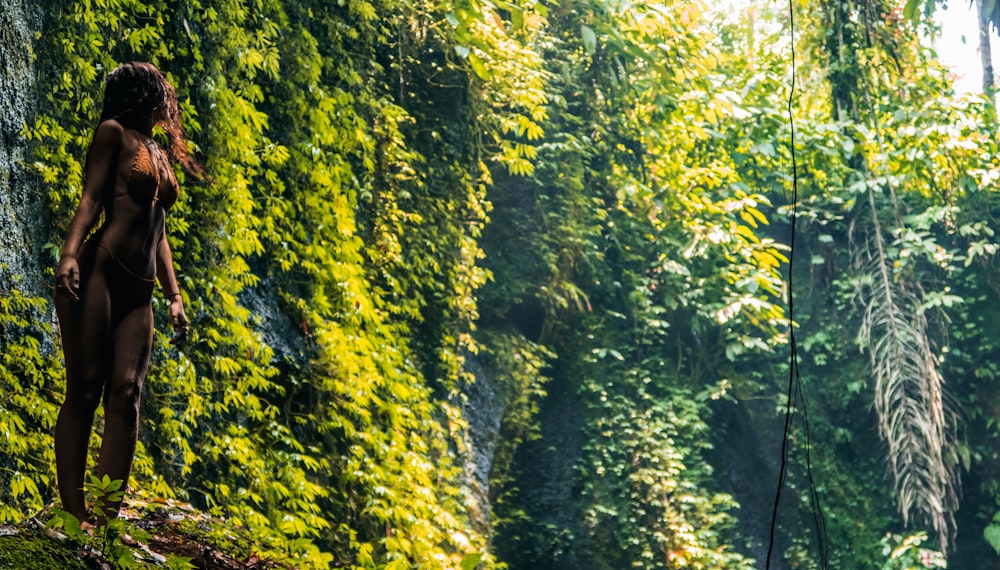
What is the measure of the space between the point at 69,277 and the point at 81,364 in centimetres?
29

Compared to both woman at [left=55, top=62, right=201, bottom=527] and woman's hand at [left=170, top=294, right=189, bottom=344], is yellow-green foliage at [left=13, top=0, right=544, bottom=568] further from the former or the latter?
woman's hand at [left=170, top=294, right=189, bottom=344]

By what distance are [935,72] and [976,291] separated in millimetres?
3191

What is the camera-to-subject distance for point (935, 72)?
44.2 ft

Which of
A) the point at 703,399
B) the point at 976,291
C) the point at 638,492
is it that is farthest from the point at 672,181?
the point at 976,291

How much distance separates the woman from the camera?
3012 mm

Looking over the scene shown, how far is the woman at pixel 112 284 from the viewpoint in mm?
3012

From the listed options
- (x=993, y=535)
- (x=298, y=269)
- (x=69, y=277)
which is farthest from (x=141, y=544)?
(x=993, y=535)

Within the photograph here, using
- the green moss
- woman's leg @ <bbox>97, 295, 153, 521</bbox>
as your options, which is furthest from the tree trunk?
the green moss

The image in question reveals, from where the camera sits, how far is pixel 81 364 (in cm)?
303

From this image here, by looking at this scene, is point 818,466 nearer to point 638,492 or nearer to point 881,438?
point 881,438

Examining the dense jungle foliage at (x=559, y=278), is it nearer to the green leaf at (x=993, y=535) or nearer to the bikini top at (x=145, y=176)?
the green leaf at (x=993, y=535)

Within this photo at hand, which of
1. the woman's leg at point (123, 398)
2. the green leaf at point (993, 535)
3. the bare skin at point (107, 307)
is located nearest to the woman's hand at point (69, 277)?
the bare skin at point (107, 307)

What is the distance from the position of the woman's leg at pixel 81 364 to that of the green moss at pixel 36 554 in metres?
0.37

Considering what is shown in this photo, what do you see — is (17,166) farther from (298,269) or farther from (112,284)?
(298,269)
